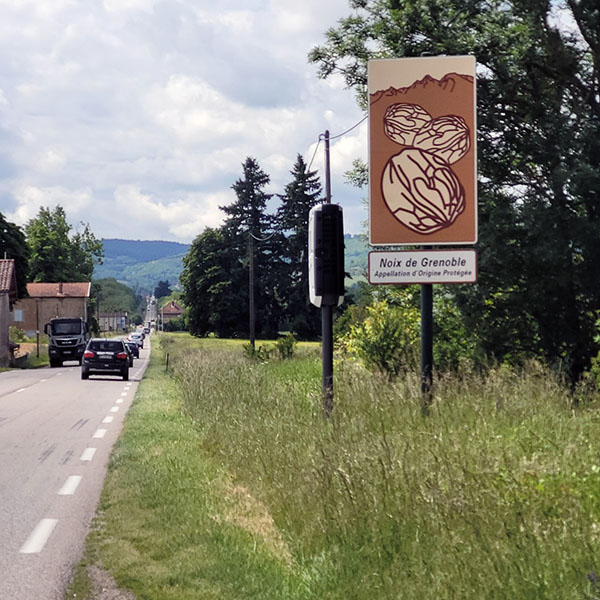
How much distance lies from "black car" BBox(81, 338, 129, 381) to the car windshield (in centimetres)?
1911

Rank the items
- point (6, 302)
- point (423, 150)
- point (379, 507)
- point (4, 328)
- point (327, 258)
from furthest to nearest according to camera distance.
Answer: point (6, 302), point (4, 328), point (327, 258), point (423, 150), point (379, 507)

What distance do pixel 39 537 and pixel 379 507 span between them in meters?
3.06

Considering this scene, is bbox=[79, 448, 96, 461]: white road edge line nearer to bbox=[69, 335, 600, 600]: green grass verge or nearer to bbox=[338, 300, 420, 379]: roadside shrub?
bbox=[69, 335, 600, 600]: green grass verge

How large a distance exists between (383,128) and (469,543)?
23.2ft

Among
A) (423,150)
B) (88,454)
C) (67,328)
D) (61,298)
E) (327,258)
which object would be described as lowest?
(88,454)

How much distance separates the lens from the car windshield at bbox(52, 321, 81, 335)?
178 ft

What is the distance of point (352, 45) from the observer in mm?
21750

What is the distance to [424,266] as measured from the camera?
36.5 feet

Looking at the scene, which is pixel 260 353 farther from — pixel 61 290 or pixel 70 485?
pixel 61 290

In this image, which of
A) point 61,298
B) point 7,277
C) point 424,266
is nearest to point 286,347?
point 424,266

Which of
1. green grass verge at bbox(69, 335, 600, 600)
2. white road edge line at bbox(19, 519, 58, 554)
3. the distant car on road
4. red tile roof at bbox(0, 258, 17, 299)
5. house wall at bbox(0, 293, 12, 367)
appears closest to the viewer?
green grass verge at bbox(69, 335, 600, 600)

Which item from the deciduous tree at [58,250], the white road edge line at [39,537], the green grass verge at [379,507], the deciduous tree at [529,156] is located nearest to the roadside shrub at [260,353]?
the deciduous tree at [529,156]

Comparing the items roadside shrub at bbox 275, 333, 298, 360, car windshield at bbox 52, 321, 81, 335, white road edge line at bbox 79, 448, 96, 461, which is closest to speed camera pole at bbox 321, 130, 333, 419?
white road edge line at bbox 79, 448, 96, 461

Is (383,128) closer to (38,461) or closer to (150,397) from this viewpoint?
(38,461)
